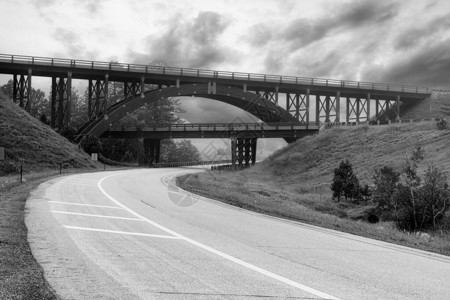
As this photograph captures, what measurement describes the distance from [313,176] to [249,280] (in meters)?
40.2

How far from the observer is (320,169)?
155 ft

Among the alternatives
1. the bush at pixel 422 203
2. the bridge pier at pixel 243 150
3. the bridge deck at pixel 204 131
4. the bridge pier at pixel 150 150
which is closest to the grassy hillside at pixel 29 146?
the bridge deck at pixel 204 131

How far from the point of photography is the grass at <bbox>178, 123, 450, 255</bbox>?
1002 inches

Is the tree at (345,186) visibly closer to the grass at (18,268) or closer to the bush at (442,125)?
the bush at (442,125)

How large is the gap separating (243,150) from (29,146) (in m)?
31.1

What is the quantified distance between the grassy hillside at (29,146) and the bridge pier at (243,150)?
2191cm

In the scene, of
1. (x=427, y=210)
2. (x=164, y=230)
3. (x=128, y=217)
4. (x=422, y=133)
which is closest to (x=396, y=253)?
(x=164, y=230)

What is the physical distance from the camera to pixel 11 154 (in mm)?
42844

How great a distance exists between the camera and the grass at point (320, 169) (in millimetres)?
25453

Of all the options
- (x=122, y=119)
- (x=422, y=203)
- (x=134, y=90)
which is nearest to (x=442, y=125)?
(x=422, y=203)

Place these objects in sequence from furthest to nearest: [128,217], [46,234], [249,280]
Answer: [128,217] < [46,234] < [249,280]

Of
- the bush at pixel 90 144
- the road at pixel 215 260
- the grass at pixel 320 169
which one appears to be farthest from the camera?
the bush at pixel 90 144

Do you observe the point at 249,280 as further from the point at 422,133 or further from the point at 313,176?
the point at 422,133

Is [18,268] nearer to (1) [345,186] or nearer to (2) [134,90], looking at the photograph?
(1) [345,186]
